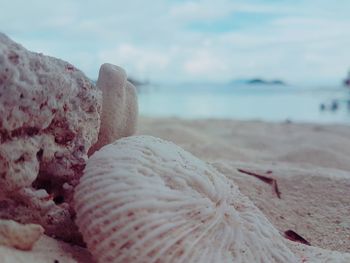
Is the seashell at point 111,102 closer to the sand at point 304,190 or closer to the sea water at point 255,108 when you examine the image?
the sand at point 304,190

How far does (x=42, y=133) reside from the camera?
1.91 meters

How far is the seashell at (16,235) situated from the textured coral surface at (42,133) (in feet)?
0.44

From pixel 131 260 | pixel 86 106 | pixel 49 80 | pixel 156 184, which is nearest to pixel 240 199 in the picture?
pixel 156 184

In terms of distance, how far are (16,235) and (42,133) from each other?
38cm

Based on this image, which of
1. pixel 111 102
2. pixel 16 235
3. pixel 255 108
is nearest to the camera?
pixel 16 235

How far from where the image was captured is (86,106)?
208cm

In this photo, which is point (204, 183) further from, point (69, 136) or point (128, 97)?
point (128, 97)

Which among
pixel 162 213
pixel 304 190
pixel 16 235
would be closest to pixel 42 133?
pixel 16 235

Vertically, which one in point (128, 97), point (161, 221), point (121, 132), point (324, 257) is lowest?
point (324, 257)

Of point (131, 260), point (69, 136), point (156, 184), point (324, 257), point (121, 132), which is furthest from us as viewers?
point (121, 132)

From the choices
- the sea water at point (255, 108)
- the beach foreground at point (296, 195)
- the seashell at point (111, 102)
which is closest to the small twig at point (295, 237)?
the beach foreground at point (296, 195)

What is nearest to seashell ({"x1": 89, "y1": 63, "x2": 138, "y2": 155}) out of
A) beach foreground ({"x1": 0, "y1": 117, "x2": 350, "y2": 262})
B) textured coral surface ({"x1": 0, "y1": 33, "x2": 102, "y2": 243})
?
textured coral surface ({"x1": 0, "y1": 33, "x2": 102, "y2": 243})

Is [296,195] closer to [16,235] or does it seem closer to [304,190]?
[304,190]

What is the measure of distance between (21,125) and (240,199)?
2.93 feet
